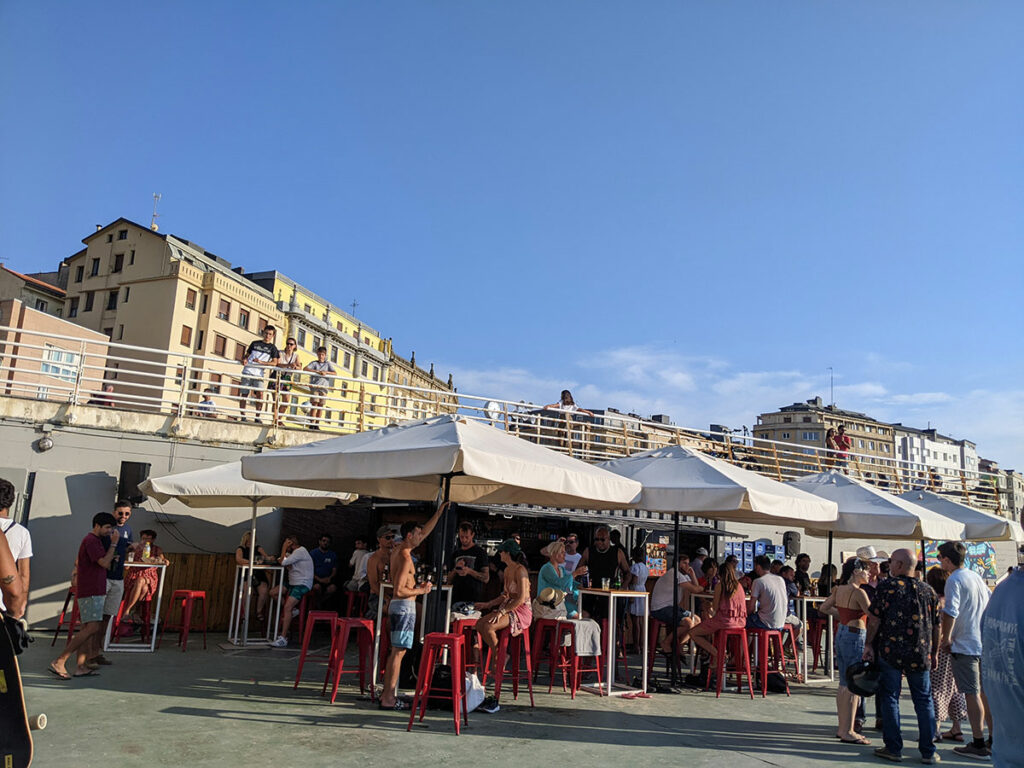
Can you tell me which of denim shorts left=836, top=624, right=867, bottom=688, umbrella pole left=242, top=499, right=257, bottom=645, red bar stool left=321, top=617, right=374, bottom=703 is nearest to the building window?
umbrella pole left=242, top=499, right=257, bottom=645

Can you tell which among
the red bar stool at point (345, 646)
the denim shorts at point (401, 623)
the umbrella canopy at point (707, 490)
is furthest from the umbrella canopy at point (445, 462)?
the red bar stool at point (345, 646)

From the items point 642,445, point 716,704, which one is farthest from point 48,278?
point 716,704

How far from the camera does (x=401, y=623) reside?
6770mm

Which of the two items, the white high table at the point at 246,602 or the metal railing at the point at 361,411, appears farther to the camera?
the metal railing at the point at 361,411

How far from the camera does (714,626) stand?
884 centimetres

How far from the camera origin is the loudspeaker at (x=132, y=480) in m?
13.2

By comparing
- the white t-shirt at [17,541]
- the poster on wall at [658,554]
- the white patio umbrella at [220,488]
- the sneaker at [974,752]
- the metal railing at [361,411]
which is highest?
the metal railing at [361,411]

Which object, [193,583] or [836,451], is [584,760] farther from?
[836,451]

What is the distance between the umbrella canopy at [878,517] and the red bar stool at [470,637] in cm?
473

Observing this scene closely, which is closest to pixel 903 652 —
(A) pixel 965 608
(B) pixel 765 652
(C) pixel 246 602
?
(A) pixel 965 608

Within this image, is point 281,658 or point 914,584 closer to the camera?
point 914,584

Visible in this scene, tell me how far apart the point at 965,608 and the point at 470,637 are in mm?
4475

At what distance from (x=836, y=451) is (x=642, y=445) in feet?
18.3

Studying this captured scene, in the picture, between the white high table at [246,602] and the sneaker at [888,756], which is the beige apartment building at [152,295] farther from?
the sneaker at [888,756]
